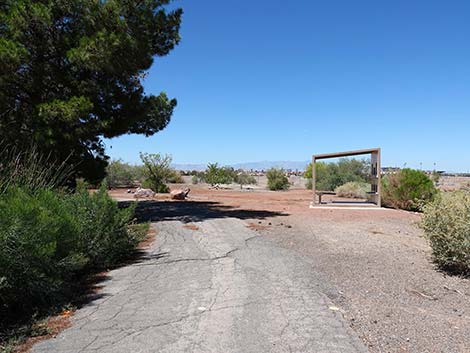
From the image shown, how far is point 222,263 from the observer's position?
24.6ft

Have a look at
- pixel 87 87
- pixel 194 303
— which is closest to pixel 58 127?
pixel 87 87

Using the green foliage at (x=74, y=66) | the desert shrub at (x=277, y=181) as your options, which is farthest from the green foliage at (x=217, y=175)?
the green foliage at (x=74, y=66)

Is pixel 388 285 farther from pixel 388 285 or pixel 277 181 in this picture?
pixel 277 181

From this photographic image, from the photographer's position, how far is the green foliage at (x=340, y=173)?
33.3m

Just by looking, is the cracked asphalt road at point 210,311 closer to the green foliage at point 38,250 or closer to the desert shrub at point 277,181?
the green foliage at point 38,250

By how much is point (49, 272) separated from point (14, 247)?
0.74 metres

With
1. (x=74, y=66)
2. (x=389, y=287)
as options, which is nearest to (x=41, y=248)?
(x=389, y=287)

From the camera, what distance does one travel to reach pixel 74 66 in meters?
13.0

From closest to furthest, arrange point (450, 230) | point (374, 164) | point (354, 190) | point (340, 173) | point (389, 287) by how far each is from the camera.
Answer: point (389, 287) < point (450, 230) < point (374, 164) < point (354, 190) < point (340, 173)

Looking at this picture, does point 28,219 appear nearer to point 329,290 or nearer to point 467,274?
point 329,290

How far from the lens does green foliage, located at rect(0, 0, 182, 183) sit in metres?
11.8

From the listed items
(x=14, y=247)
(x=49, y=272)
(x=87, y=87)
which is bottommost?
(x=49, y=272)

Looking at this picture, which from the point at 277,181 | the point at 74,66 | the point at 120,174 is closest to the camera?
the point at 74,66

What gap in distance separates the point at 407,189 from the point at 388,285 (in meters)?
14.4
